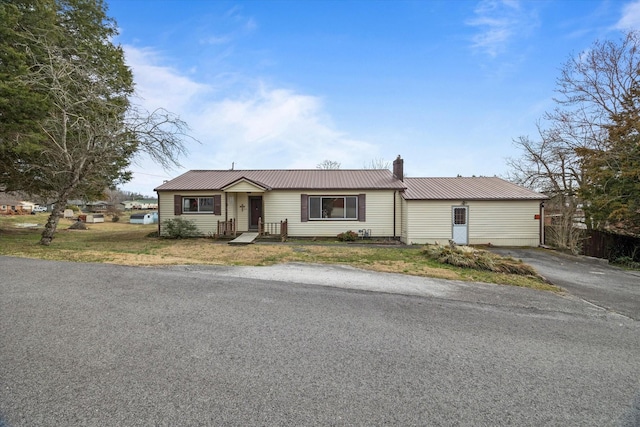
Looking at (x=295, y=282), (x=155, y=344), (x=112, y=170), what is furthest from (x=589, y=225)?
(x=112, y=170)

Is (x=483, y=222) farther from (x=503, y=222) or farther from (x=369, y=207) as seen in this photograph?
(x=369, y=207)

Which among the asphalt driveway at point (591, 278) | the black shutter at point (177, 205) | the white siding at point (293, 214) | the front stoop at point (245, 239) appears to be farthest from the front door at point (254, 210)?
the asphalt driveway at point (591, 278)

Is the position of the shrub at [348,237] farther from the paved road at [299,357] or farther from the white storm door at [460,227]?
the paved road at [299,357]

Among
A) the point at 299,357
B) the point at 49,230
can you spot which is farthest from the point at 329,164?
the point at 299,357

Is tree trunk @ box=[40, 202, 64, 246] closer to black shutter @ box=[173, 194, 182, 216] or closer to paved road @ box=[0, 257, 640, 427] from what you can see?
black shutter @ box=[173, 194, 182, 216]

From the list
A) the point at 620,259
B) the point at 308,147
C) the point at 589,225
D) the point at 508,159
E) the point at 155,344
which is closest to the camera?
the point at 155,344

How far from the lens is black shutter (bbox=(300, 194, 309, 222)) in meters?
16.4

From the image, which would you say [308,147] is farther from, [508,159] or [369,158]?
[369,158]

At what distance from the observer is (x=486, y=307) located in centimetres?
544

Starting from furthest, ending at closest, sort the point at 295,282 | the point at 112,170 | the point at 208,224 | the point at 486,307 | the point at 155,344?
the point at 208,224 → the point at 112,170 → the point at 295,282 → the point at 486,307 → the point at 155,344

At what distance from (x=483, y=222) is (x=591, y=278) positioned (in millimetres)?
6363

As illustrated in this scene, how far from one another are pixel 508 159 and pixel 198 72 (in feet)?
63.8

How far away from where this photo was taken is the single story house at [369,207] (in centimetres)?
1517

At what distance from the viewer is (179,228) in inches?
634
